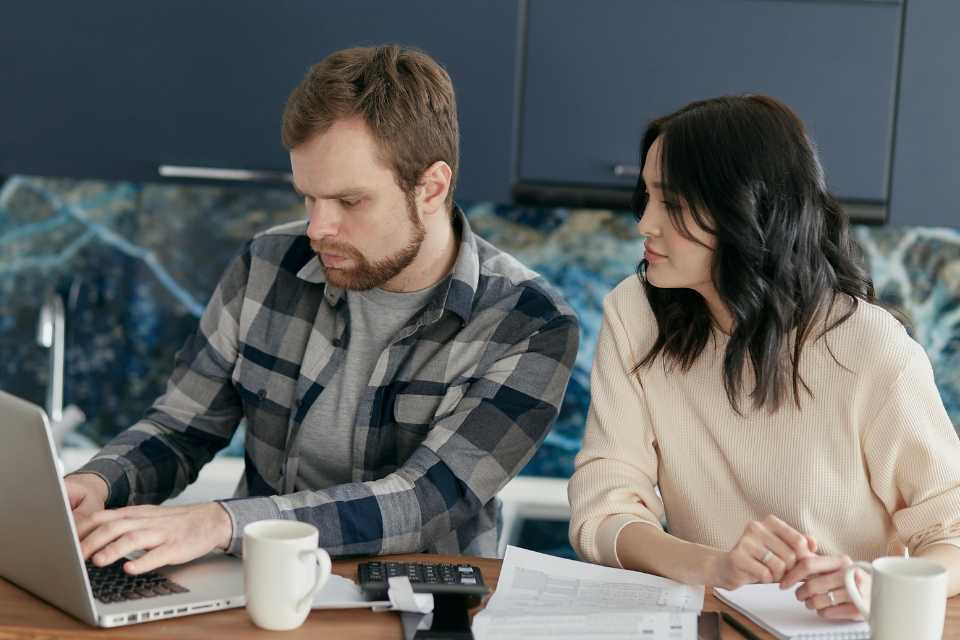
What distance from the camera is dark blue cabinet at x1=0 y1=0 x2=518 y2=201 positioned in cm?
236

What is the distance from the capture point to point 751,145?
4.87ft

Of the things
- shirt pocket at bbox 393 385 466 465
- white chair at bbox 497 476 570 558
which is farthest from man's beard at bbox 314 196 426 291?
white chair at bbox 497 476 570 558

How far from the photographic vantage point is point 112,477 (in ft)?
5.27

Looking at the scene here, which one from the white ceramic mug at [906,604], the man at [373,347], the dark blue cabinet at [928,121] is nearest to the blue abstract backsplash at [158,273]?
the dark blue cabinet at [928,121]

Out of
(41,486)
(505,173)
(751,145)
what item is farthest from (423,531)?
(505,173)

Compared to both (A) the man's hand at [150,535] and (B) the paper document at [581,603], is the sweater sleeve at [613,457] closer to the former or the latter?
(B) the paper document at [581,603]

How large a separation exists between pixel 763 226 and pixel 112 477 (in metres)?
0.95

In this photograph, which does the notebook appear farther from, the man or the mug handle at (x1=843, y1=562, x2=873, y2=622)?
the man

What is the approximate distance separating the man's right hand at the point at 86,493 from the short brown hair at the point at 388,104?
0.54 metres

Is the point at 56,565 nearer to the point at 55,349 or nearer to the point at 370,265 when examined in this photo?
the point at 370,265

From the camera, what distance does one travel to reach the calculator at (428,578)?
1264mm

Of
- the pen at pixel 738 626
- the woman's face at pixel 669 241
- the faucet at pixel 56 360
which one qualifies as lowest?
the faucet at pixel 56 360

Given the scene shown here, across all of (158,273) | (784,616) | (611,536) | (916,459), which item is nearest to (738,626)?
(784,616)

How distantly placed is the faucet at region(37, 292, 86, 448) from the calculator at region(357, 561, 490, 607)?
1593 mm
